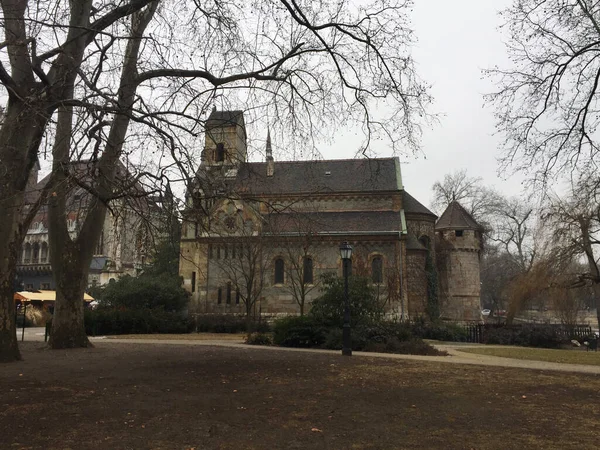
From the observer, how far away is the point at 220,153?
38.8 ft

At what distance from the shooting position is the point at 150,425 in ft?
19.4

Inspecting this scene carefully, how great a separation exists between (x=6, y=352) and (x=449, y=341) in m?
20.7

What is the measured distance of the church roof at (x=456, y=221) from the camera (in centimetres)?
4406

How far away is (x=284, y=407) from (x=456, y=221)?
40.3 m

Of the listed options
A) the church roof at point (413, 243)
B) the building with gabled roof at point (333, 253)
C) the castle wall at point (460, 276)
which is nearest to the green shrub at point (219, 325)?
the building with gabled roof at point (333, 253)

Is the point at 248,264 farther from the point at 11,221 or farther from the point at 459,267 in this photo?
the point at 11,221

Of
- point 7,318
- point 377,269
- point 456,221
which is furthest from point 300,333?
point 456,221

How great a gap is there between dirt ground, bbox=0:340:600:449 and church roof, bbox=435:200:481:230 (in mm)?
33814

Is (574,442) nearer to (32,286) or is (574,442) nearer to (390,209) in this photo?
(390,209)

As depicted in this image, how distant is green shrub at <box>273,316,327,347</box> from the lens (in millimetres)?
17969

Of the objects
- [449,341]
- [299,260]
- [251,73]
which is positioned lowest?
[449,341]

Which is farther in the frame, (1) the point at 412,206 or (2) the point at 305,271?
(1) the point at 412,206

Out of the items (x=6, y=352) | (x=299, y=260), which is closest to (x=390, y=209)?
(x=299, y=260)

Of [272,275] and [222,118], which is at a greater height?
[222,118]
